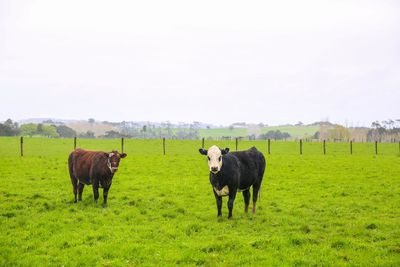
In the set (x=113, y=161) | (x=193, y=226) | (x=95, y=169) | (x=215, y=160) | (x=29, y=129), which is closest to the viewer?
(x=193, y=226)

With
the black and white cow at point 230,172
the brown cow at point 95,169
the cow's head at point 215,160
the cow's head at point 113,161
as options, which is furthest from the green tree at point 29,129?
the cow's head at point 215,160

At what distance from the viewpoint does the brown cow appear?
42.3 ft

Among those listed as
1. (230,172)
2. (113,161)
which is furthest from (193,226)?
(113,161)

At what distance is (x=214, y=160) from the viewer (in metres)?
10.9

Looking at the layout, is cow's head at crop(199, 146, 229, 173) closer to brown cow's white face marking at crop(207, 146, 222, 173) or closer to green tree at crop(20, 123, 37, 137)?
brown cow's white face marking at crop(207, 146, 222, 173)

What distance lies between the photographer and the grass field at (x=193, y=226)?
26.8 feet

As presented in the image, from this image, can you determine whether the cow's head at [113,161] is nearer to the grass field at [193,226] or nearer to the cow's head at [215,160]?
the grass field at [193,226]

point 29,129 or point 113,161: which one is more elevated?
point 29,129

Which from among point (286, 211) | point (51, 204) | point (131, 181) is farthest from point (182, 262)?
point (131, 181)

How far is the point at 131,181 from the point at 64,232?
9.10 m

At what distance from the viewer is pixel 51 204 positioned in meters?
13.2

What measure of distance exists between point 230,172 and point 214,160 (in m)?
0.68

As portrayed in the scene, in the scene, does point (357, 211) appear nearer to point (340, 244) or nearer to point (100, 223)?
point (340, 244)

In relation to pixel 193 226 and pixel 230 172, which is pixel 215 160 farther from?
pixel 193 226
